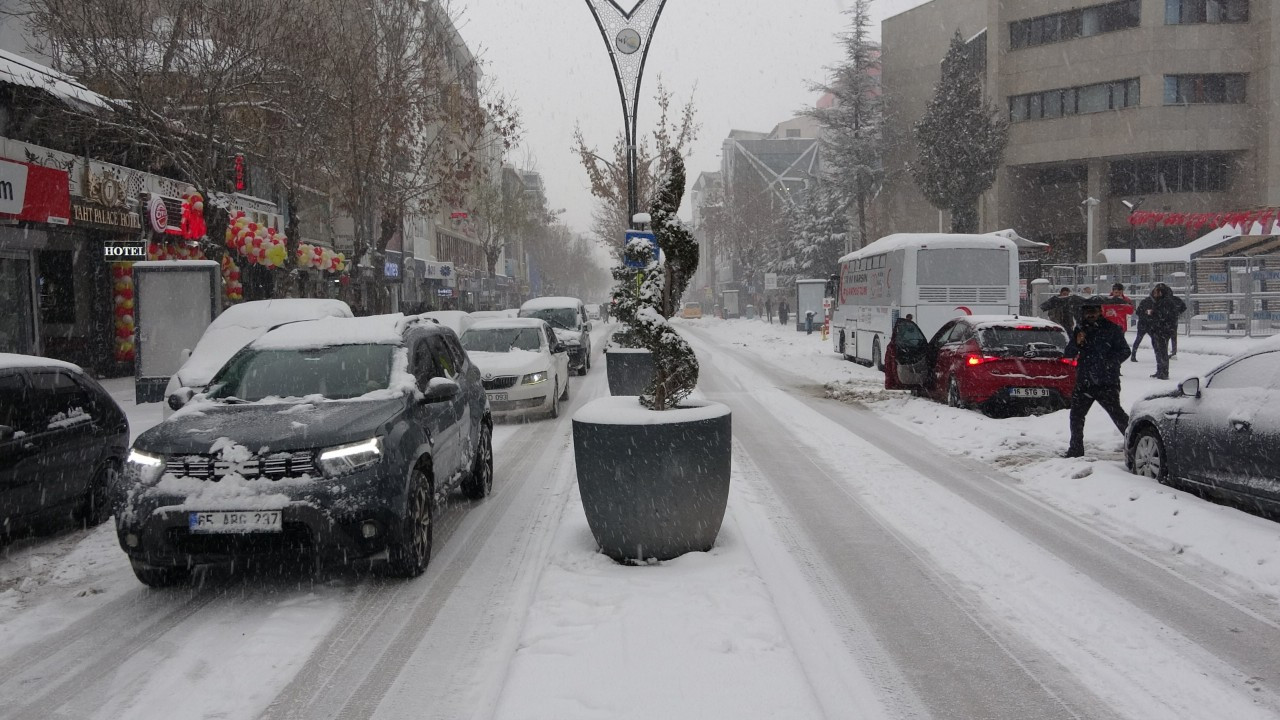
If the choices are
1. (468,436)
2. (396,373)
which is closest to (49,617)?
(396,373)

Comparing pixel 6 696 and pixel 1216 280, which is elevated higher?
pixel 1216 280

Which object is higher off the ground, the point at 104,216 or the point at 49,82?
the point at 49,82

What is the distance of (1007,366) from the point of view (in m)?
13.0

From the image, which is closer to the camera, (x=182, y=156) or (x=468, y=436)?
(x=468, y=436)

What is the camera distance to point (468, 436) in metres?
7.87

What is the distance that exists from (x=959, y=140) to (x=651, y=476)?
4663 centimetres

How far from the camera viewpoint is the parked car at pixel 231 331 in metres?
12.2

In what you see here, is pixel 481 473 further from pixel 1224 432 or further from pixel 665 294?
pixel 1224 432

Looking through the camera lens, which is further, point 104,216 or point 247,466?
point 104,216

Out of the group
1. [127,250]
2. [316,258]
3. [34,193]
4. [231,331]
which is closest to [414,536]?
[231,331]

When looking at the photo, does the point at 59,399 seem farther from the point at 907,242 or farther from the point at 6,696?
the point at 907,242

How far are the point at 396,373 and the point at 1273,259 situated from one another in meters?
27.4

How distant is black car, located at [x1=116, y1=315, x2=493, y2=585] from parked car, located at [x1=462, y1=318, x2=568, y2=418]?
23.7 feet

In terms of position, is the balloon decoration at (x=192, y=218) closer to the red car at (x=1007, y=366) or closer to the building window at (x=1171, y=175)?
the red car at (x=1007, y=366)
